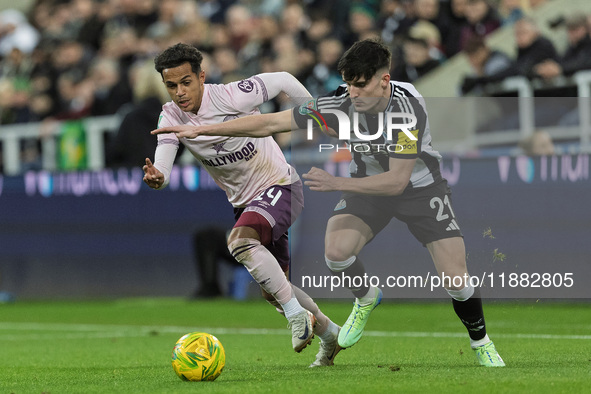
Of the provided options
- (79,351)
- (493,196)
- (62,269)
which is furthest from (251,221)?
(62,269)

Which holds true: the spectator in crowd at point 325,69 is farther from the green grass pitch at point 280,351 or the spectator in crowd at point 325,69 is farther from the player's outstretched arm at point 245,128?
the player's outstretched arm at point 245,128

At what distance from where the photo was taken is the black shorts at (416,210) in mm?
7484

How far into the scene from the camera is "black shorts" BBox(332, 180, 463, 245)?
24.6 ft

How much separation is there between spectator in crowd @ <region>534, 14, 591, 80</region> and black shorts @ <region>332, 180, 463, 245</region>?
5.28 m

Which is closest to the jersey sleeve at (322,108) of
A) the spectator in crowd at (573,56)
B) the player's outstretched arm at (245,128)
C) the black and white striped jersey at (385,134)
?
the black and white striped jersey at (385,134)

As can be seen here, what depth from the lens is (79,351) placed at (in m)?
9.77

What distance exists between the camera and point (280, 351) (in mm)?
9180

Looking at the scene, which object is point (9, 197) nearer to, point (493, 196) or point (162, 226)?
point (162, 226)

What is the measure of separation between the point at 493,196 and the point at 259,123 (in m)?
2.09

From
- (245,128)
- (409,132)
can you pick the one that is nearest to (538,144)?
(409,132)

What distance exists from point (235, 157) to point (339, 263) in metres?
1.09

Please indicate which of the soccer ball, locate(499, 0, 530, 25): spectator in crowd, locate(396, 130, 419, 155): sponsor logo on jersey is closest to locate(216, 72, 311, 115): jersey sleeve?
locate(396, 130, 419, 155): sponsor logo on jersey

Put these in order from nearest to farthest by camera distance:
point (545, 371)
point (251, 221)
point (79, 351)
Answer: point (545, 371) → point (251, 221) → point (79, 351)

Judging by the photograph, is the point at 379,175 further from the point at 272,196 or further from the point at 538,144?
the point at 538,144
